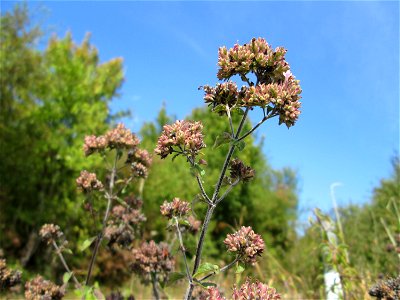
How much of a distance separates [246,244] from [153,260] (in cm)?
169

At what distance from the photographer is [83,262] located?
65.0 ft

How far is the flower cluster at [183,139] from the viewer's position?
2.55 meters

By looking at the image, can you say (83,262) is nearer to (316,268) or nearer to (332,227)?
(316,268)

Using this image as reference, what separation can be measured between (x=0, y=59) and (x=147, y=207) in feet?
31.8

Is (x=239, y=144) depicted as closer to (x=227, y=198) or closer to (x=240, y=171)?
(x=240, y=171)

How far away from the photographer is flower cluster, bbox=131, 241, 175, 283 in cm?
396

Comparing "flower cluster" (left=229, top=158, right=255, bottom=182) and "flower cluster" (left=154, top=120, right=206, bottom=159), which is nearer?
"flower cluster" (left=154, top=120, right=206, bottom=159)

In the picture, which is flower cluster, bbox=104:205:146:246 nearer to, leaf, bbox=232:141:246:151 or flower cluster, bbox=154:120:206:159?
flower cluster, bbox=154:120:206:159

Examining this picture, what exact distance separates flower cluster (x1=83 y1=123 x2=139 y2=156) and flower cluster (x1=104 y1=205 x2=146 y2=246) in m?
0.73

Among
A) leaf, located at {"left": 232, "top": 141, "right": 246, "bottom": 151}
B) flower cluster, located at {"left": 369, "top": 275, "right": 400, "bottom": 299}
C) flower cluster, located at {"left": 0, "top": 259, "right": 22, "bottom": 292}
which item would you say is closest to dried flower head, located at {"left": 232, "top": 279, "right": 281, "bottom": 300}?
leaf, located at {"left": 232, "top": 141, "right": 246, "bottom": 151}

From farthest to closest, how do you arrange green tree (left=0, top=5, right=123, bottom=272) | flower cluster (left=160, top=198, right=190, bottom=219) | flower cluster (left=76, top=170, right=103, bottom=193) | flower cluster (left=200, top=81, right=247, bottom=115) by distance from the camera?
green tree (left=0, top=5, right=123, bottom=272) → flower cluster (left=76, top=170, right=103, bottom=193) → flower cluster (left=160, top=198, right=190, bottom=219) → flower cluster (left=200, top=81, right=247, bottom=115)

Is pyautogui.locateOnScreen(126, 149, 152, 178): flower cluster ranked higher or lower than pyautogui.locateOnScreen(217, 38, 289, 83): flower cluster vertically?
higher

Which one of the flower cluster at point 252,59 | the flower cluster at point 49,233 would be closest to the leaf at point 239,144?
the flower cluster at point 252,59

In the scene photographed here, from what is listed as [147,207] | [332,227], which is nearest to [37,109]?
[147,207]
